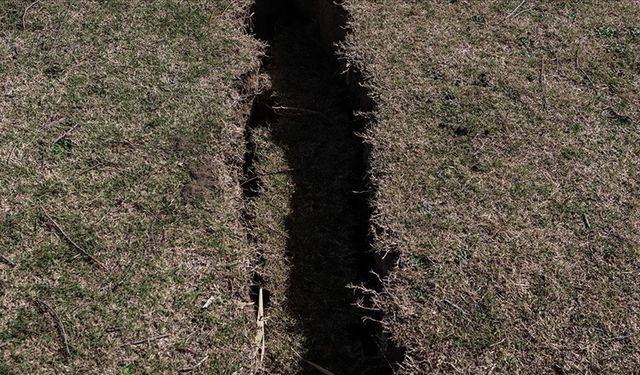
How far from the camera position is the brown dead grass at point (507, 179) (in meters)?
2.95

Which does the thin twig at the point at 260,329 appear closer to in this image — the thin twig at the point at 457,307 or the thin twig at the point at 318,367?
the thin twig at the point at 318,367

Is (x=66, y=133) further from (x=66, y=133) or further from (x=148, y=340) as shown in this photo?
(x=148, y=340)

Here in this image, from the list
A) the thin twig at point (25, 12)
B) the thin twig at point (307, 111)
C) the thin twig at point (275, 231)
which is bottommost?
the thin twig at point (275, 231)

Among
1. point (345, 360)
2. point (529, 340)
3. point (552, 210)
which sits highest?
point (552, 210)

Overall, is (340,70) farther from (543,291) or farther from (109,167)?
(543,291)

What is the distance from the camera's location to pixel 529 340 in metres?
2.93

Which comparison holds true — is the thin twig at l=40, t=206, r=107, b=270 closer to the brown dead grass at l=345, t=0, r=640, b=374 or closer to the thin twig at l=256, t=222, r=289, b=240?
the thin twig at l=256, t=222, r=289, b=240

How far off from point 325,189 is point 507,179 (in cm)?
98

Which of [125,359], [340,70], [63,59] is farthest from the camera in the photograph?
[340,70]

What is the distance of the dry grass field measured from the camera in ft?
9.65

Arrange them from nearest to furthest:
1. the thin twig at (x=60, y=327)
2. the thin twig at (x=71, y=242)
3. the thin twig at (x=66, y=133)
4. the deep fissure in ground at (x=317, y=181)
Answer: the thin twig at (x=60, y=327) < the thin twig at (x=71, y=242) < the deep fissure in ground at (x=317, y=181) < the thin twig at (x=66, y=133)

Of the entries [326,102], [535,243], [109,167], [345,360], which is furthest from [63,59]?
[535,243]

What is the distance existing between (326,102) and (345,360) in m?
1.71

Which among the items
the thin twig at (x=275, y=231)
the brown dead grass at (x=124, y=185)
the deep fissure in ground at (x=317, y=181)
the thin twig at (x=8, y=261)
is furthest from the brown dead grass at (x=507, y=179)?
the thin twig at (x=8, y=261)
